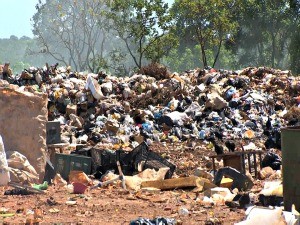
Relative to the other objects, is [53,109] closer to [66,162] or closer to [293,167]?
[66,162]

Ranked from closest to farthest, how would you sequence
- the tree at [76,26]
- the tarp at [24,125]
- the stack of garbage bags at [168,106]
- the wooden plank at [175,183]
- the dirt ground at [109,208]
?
the dirt ground at [109,208] < the wooden plank at [175,183] < the tarp at [24,125] < the stack of garbage bags at [168,106] < the tree at [76,26]

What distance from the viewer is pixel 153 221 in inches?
219

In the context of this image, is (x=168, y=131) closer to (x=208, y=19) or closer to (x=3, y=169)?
(x=3, y=169)

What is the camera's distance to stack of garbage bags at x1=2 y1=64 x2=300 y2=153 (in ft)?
50.9

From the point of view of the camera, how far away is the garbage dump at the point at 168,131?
319 inches

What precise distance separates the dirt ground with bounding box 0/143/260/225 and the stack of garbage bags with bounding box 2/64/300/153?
6.82 meters

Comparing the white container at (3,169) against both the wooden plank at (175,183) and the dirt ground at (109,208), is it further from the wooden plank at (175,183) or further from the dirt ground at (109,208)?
the wooden plank at (175,183)

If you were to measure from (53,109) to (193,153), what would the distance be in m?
5.24

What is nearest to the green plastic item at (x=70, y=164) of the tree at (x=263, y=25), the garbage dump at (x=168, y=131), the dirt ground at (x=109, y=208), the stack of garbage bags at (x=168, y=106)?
the garbage dump at (x=168, y=131)

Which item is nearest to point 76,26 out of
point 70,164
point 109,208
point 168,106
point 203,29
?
point 203,29

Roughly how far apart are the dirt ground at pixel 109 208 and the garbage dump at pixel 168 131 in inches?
4.0

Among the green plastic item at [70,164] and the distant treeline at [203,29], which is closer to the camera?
the green plastic item at [70,164]

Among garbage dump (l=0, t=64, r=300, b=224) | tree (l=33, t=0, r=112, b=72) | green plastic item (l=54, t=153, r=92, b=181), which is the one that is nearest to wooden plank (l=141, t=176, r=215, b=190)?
garbage dump (l=0, t=64, r=300, b=224)

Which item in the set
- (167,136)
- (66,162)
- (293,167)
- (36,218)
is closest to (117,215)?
(36,218)
